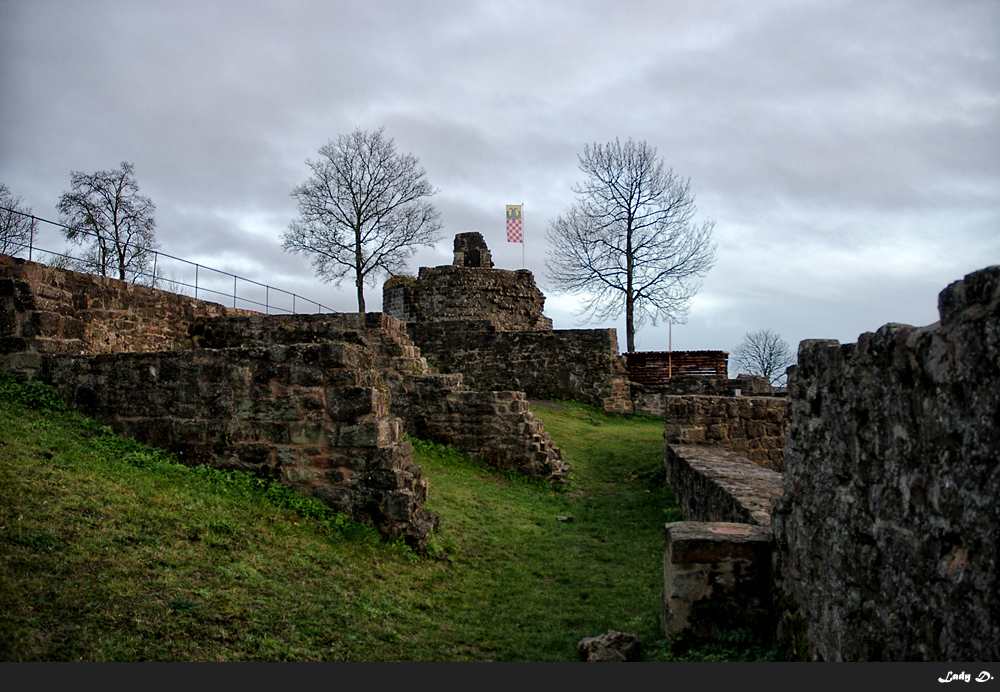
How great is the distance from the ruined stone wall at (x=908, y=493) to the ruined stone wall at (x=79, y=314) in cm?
828

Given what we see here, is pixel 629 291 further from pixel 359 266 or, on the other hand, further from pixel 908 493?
pixel 908 493

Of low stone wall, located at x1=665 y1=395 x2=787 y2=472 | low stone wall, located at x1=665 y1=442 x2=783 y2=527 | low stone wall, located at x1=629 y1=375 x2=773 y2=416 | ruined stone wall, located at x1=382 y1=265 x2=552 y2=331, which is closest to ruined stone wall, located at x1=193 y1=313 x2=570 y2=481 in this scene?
low stone wall, located at x1=665 y1=395 x2=787 y2=472

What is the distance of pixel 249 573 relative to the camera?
14.6 ft

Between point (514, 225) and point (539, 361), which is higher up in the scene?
point (514, 225)

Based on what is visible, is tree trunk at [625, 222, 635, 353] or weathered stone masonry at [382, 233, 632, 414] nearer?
weathered stone masonry at [382, 233, 632, 414]

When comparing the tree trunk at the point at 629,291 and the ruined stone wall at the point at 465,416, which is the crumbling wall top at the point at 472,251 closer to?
the tree trunk at the point at 629,291

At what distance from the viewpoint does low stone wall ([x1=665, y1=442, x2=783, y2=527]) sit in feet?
17.1

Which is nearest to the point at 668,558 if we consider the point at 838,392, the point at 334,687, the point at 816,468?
the point at 816,468

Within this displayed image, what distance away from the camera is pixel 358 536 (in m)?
5.84

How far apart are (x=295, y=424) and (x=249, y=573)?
6.65 feet

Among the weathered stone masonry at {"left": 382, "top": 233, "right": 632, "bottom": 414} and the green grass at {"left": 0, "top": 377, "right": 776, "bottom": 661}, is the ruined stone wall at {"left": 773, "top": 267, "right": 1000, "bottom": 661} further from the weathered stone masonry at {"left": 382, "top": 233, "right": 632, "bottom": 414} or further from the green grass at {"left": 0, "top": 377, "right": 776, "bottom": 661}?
the weathered stone masonry at {"left": 382, "top": 233, "right": 632, "bottom": 414}

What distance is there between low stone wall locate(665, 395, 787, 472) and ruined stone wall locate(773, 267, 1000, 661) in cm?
743

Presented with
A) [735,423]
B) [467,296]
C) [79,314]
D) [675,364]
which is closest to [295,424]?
[79,314]

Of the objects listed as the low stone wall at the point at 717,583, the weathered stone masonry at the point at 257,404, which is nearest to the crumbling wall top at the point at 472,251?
the weathered stone masonry at the point at 257,404
